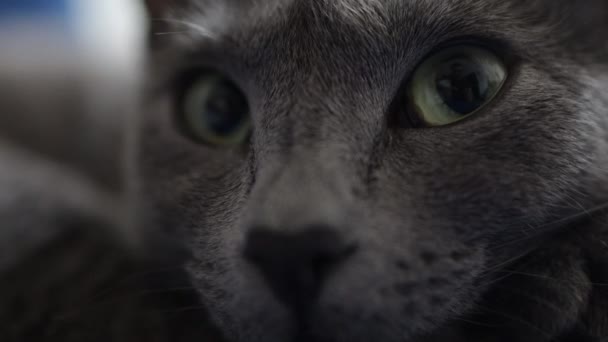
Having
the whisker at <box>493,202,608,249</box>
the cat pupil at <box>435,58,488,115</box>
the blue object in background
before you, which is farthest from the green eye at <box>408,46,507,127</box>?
the blue object in background

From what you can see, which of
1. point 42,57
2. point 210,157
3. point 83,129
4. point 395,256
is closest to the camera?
point 395,256

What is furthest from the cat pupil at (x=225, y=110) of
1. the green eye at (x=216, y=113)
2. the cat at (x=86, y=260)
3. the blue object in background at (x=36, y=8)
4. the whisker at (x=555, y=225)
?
the blue object in background at (x=36, y=8)

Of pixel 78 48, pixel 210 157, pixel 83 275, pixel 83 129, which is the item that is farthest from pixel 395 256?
pixel 78 48

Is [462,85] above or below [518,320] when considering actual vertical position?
above

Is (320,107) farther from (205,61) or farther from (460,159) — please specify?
(205,61)

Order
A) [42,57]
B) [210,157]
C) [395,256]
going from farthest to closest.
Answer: [42,57] < [210,157] < [395,256]

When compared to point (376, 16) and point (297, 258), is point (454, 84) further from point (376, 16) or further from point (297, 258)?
point (297, 258)

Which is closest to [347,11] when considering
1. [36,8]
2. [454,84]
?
[454,84]
